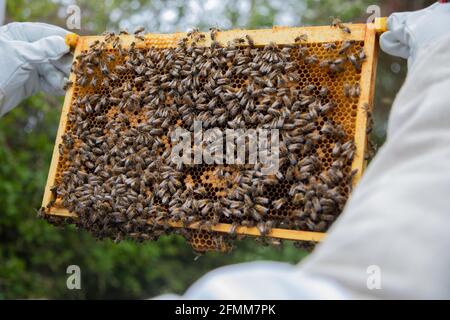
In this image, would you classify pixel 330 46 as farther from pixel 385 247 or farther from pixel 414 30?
pixel 385 247

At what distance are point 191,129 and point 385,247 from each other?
3.11m

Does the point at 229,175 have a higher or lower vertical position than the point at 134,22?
lower

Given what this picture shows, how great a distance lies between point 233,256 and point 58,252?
175 inches

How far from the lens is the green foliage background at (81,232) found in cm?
1028

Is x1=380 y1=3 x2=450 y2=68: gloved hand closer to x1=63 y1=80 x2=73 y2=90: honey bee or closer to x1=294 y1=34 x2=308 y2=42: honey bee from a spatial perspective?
x1=294 y1=34 x2=308 y2=42: honey bee

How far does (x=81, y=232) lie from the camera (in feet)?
38.3

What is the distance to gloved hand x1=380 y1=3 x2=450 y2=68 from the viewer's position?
13.2 ft

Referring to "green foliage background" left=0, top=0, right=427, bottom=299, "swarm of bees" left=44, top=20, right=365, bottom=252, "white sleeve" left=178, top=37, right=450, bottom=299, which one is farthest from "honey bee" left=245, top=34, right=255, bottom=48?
"green foliage background" left=0, top=0, right=427, bottom=299

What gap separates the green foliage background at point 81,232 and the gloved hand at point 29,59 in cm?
413

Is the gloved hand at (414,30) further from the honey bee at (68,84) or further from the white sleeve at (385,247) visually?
the honey bee at (68,84)

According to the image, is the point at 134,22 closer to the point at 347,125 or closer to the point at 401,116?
the point at 347,125

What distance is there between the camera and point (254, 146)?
430 centimetres

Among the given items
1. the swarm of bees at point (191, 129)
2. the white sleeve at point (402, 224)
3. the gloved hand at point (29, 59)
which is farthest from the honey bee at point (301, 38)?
the gloved hand at point (29, 59)
